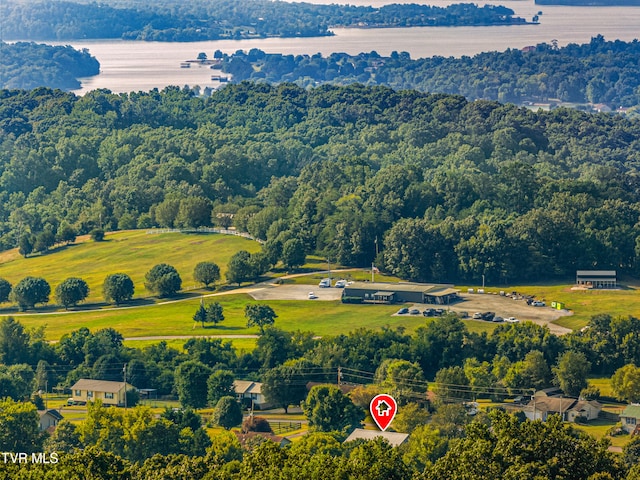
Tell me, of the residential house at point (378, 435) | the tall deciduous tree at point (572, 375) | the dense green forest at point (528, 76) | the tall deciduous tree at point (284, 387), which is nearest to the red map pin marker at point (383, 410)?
the residential house at point (378, 435)

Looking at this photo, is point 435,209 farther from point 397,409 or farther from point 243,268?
point 397,409

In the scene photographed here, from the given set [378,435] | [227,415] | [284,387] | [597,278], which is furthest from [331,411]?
[597,278]

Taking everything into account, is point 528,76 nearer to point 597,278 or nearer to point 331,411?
point 597,278

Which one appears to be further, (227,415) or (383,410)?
(227,415)

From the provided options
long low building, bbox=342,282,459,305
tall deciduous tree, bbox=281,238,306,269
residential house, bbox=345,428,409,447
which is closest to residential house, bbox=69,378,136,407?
residential house, bbox=345,428,409,447

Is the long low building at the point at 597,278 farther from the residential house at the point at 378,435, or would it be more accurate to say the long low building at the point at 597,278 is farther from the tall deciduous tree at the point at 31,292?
the residential house at the point at 378,435

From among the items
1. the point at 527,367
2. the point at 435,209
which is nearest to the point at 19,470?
the point at 527,367

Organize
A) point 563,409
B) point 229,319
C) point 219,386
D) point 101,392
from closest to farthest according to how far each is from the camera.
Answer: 1. point 563,409
2. point 219,386
3. point 101,392
4. point 229,319
